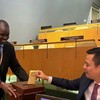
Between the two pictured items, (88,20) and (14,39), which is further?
(88,20)

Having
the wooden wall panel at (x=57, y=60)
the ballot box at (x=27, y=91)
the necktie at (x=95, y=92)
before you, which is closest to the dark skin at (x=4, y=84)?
the ballot box at (x=27, y=91)

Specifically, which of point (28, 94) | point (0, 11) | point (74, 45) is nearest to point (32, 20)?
point (0, 11)

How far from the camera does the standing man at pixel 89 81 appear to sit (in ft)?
4.43

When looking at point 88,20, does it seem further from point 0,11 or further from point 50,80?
point 50,80

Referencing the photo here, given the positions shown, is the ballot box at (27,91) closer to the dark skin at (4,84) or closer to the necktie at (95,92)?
the dark skin at (4,84)

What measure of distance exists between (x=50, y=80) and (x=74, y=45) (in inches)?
66.7

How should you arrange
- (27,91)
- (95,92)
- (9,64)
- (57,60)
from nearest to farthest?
(27,91), (95,92), (9,64), (57,60)

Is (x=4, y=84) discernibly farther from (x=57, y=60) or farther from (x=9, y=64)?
(x=57, y=60)

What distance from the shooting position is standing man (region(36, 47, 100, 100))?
1352 millimetres

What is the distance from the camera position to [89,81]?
1514mm

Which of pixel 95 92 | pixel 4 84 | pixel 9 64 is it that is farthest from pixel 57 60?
pixel 4 84

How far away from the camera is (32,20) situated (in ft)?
22.3

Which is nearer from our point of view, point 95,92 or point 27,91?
point 27,91

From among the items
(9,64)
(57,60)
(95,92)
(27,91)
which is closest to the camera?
(27,91)
